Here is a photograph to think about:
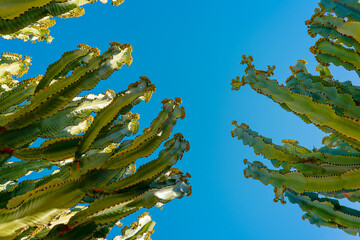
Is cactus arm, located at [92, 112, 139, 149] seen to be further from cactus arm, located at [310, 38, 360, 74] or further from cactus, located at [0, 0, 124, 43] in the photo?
cactus arm, located at [310, 38, 360, 74]

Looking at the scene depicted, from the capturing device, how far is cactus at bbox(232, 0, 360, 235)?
88.4 inches

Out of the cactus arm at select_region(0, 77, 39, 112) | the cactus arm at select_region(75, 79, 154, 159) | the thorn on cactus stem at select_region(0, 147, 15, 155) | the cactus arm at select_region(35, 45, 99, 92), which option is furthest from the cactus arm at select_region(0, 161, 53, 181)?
the cactus arm at select_region(75, 79, 154, 159)

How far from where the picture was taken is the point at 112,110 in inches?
91.2

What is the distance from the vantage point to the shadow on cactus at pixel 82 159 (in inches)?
73.4

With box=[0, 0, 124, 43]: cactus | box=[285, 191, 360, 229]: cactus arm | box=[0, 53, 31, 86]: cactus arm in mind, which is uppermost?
box=[0, 53, 31, 86]: cactus arm

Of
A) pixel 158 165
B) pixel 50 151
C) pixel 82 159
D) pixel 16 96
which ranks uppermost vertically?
pixel 16 96

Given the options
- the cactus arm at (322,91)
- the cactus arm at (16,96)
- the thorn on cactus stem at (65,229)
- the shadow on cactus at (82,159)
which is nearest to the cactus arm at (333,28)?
the cactus arm at (322,91)

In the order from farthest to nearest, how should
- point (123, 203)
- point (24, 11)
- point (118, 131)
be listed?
point (118, 131), point (123, 203), point (24, 11)

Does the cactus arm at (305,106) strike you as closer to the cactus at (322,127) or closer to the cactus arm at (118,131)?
the cactus at (322,127)

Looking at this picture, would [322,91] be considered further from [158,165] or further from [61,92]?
[61,92]

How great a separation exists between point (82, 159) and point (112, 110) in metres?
0.45

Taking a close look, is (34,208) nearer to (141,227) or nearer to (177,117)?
(177,117)

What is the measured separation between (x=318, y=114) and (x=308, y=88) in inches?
32.8

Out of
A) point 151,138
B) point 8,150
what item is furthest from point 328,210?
point 8,150
